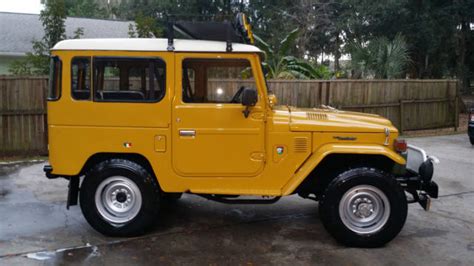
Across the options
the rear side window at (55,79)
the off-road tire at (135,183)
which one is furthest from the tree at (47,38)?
the off-road tire at (135,183)

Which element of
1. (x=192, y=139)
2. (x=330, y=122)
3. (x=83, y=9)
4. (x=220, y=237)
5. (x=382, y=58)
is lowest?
(x=220, y=237)

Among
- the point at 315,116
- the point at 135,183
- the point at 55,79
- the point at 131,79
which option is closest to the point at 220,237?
the point at 135,183

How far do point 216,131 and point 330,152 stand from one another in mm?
1246

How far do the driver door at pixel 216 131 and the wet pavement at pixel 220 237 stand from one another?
82 centimetres

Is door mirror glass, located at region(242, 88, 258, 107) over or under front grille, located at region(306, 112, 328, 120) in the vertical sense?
over

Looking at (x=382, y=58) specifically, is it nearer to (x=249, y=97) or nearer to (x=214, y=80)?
(x=214, y=80)

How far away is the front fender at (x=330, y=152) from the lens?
505 centimetres

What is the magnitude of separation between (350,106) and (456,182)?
5052 mm

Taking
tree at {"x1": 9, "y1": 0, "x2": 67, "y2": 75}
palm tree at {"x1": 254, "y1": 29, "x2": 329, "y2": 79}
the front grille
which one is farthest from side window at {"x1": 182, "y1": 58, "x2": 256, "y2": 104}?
palm tree at {"x1": 254, "y1": 29, "x2": 329, "y2": 79}

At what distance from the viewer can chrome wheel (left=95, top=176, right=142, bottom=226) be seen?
5297 mm

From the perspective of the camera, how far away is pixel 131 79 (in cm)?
525

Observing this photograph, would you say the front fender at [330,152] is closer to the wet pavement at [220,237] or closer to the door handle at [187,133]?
the wet pavement at [220,237]

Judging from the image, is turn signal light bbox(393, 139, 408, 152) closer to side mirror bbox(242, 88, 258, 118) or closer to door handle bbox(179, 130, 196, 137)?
side mirror bbox(242, 88, 258, 118)

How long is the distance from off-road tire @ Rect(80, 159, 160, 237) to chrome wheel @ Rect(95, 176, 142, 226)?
0.03 m
